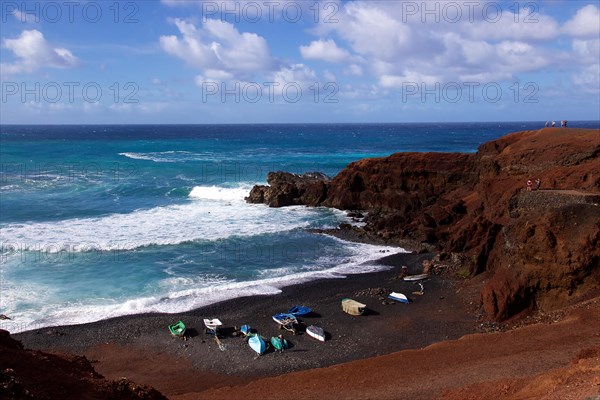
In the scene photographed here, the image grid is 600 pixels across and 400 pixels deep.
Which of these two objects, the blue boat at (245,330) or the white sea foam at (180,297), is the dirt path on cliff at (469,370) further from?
the white sea foam at (180,297)

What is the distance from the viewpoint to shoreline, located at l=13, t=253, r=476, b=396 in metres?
18.5

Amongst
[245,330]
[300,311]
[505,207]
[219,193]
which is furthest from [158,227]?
[505,207]

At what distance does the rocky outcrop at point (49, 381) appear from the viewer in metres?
7.71

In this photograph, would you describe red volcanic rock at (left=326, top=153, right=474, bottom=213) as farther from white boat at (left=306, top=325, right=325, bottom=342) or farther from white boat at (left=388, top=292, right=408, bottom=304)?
white boat at (left=306, top=325, right=325, bottom=342)

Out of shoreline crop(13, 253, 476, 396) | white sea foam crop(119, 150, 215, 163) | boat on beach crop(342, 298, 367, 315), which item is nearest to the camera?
shoreline crop(13, 253, 476, 396)

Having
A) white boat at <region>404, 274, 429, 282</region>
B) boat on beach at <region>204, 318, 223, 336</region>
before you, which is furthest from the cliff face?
boat on beach at <region>204, 318, 223, 336</region>

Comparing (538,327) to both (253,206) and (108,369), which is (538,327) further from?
(253,206)

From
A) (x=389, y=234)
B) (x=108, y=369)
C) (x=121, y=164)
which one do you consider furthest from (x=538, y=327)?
(x=121, y=164)

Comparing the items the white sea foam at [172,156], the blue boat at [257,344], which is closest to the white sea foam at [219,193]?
the white sea foam at [172,156]

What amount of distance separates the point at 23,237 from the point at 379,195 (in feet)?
90.5

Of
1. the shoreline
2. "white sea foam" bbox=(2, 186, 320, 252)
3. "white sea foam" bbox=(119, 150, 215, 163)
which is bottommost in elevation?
the shoreline

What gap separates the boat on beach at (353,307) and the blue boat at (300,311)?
1.60 meters

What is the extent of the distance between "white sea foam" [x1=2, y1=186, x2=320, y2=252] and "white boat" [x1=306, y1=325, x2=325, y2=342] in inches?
617

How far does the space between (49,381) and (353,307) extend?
16.0 metres
